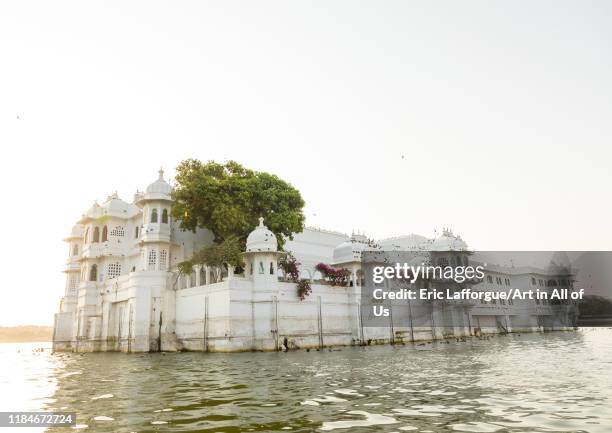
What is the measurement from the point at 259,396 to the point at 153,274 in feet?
97.1

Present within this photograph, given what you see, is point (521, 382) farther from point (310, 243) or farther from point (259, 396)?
point (310, 243)

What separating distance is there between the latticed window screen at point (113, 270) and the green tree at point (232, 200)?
12.3 metres

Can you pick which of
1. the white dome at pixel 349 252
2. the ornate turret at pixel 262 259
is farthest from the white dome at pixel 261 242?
the white dome at pixel 349 252

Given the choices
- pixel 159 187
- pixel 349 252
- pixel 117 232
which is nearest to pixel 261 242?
pixel 349 252

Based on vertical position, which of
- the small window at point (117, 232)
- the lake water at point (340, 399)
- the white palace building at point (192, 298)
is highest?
the small window at point (117, 232)

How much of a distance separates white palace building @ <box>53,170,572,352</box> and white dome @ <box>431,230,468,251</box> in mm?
127

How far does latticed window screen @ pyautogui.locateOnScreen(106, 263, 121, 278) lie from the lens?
48656 millimetres

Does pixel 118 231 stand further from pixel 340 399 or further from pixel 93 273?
pixel 340 399

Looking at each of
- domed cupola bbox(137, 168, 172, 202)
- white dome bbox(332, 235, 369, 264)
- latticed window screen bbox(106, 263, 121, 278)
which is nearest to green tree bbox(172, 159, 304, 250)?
domed cupola bbox(137, 168, 172, 202)

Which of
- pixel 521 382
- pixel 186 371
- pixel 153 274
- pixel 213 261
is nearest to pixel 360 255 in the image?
pixel 213 261

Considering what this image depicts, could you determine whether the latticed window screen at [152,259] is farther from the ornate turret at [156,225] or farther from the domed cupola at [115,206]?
the domed cupola at [115,206]

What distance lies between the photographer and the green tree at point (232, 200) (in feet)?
128

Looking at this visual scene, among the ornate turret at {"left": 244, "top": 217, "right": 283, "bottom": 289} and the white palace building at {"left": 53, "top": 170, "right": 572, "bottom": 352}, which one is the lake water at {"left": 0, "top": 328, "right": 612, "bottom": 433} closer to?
the white palace building at {"left": 53, "top": 170, "right": 572, "bottom": 352}

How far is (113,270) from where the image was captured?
4891 centimetres
